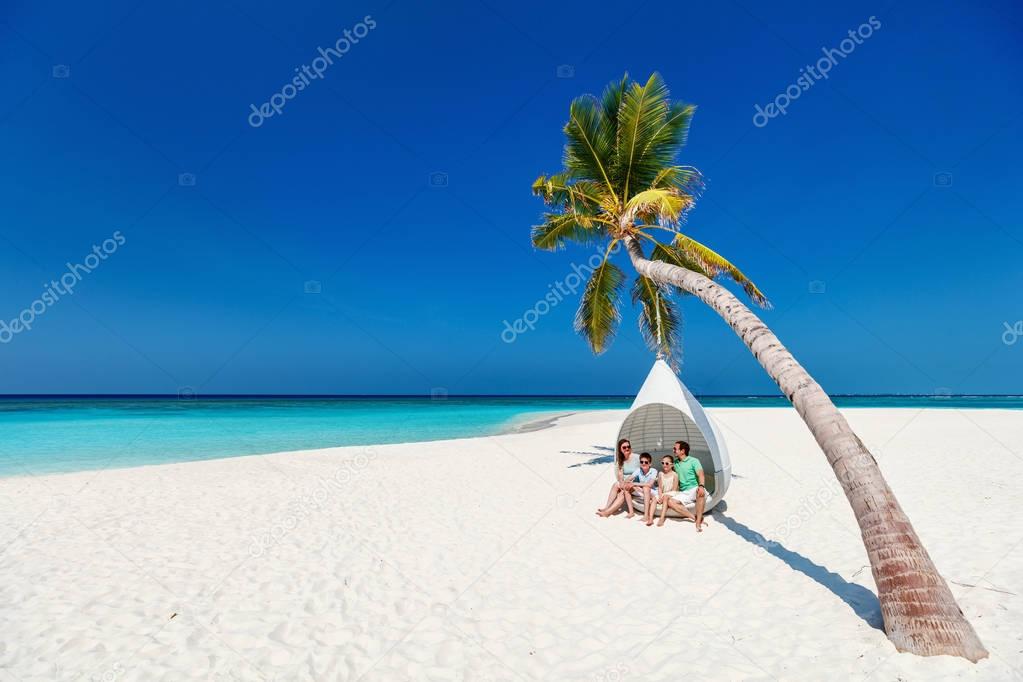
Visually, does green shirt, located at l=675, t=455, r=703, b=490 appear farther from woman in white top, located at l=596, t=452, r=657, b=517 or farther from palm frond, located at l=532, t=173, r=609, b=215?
palm frond, located at l=532, t=173, r=609, b=215

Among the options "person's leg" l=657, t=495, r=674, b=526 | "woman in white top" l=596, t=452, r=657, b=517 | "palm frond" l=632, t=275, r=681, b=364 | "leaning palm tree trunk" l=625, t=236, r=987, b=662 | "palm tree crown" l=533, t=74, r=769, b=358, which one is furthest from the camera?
"palm frond" l=632, t=275, r=681, b=364

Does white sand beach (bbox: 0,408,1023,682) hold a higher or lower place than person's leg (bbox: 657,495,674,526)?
lower

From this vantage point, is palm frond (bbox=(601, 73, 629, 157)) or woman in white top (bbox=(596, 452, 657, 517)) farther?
palm frond (bbox=(601, 73, 629, 157))

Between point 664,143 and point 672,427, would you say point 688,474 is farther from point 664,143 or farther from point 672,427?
point 664,143

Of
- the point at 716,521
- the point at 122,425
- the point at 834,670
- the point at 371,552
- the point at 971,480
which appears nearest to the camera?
the point at 834,670

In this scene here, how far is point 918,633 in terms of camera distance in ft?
10.3

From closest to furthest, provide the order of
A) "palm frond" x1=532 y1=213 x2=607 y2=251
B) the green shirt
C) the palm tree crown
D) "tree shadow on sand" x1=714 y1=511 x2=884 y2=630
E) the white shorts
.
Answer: "tree shadow on sand" x1=714 y1=511 x2=884 y2=630 < the white shorts < the green shirt < the palm tree crown < "palm frond" x1=532 y1=213 x2=607 y2=251

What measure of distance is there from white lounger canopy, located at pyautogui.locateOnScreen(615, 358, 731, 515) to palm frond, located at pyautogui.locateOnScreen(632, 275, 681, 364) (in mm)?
2154

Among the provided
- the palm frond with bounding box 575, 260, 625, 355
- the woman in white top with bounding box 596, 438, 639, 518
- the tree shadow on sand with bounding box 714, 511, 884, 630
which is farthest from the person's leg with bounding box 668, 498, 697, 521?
the palm frond with bounding box 575, 260, 625, 355

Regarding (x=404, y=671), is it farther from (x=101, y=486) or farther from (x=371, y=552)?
(x=101, y=486)

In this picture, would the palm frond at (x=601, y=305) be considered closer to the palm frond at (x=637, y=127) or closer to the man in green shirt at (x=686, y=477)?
the palm frond at (x=637, y=127)

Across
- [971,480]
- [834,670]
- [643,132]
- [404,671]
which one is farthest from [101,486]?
[971,480]

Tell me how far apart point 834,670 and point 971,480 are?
26.8 feet

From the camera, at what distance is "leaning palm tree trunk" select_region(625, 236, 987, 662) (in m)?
3.12
